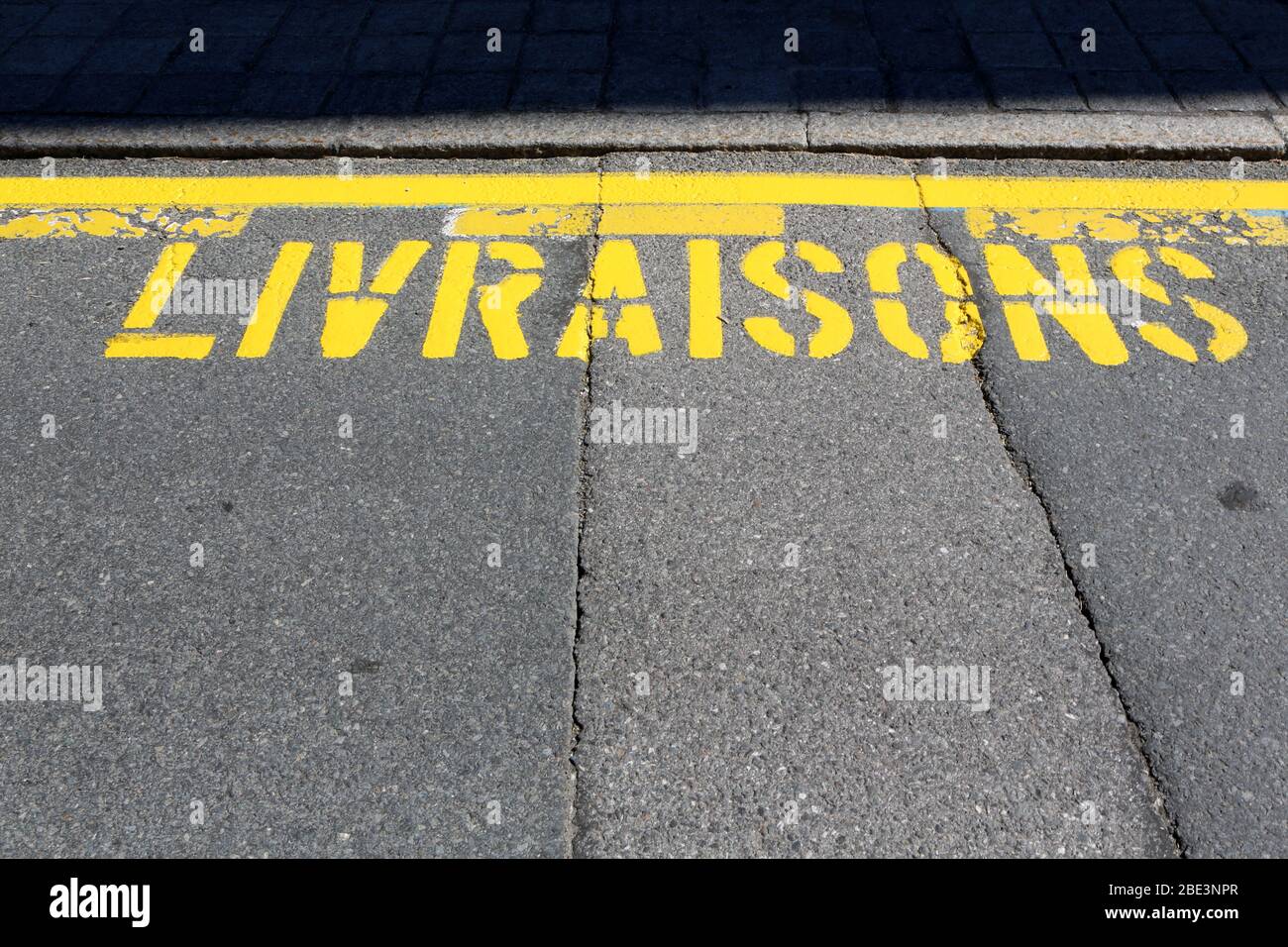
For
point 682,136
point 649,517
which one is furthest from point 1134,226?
point 649,517

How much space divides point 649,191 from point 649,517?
6.67 feet

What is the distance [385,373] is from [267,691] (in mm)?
1323

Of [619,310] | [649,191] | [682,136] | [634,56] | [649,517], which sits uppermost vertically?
[634,56]

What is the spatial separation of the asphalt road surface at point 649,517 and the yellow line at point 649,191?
3cm

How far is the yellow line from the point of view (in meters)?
4.82

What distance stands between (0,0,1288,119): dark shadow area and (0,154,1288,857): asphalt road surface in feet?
2.20

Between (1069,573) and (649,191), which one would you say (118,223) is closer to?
(649,191)

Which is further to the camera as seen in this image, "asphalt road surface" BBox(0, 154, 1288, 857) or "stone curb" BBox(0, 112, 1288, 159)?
"stone curb" BBox(0, 112, 1288, 159)

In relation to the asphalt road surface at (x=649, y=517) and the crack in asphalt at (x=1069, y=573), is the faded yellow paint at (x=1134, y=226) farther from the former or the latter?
the crack in asphalt at (x=1069, y=573)

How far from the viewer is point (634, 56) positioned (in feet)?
18.9

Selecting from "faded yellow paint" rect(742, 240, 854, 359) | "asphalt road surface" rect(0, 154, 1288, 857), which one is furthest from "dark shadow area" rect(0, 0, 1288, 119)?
"faded yellow paint" rect(742, 240, 854, 359)

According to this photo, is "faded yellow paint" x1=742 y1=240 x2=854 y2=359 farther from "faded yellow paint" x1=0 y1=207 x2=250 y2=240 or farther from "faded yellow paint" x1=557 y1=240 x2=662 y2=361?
"faded yellow paint" x1=0 y1=207 x2=250 y2=240

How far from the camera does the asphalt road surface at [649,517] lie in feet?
8.79

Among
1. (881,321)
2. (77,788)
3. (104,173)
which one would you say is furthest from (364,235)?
(77,788)
